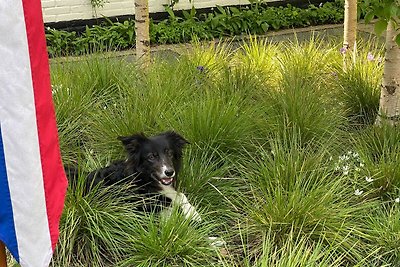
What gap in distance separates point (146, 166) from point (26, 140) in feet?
5.10

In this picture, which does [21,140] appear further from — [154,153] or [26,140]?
[154,153]

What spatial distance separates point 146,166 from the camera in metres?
3.82

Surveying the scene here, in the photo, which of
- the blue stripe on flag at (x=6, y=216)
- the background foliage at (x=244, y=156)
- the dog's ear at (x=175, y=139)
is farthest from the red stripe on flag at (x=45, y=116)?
the dog's ear at (x=175, y=139)

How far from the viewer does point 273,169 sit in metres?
3.90

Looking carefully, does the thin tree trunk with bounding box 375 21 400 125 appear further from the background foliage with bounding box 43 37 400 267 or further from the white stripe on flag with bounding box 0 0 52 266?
the white stripe on flag with bounding box 0 0 52 266

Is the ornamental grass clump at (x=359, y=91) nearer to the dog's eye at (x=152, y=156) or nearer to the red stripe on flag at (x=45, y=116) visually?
the dog's eye at (x=152, y=156)

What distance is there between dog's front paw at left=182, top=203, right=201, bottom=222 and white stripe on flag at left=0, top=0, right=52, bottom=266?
1165 millimetres

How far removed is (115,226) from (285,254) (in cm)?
97

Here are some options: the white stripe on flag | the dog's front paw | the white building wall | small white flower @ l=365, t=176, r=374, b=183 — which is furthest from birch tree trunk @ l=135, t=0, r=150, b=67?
the white stripe on flag

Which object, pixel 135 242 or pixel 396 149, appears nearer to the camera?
pixel 135 242

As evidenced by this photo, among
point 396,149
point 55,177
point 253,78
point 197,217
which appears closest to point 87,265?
point 197,217

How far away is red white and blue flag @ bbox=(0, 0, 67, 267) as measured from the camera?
7.27ft

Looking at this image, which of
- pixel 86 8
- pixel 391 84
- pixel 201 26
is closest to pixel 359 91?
pixel 391 84

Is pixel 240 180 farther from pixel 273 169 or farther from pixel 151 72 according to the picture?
pixel 151 72
